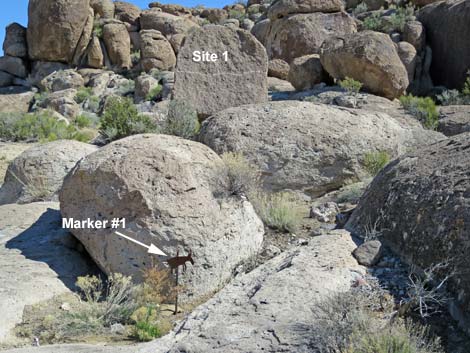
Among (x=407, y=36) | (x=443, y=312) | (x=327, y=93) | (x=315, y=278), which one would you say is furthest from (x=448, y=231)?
(x=407, y=36)

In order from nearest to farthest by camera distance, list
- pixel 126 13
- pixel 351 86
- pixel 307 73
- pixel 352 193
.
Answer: pixel 352 193 → pixel 351 86 → pixel 307 73 → pixel 126 13

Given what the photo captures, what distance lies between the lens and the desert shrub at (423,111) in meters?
12.6

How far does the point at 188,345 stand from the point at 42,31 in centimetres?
2785

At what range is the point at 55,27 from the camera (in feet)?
94.5

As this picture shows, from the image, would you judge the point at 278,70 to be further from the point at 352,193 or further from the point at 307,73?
the point at 352,193

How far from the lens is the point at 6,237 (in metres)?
7.00

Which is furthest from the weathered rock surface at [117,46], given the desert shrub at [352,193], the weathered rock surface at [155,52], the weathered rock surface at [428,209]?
the weathered rock surface at [428,209]

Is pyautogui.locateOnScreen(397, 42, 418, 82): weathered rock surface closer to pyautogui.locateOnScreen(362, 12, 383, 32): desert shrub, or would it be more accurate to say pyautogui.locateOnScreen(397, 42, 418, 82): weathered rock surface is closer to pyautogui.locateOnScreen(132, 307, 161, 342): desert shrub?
pyautogui.locateOnScreen(362, 12, 383, 32): desert shrub

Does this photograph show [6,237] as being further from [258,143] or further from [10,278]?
[258,143]

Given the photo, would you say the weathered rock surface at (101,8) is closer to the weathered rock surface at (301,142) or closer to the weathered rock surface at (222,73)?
the weathered rock surface at (222,73)

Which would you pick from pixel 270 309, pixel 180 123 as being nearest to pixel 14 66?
pixel 180 123

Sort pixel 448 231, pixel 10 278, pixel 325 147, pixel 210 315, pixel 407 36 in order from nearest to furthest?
pixel 448 231 < pixel 210 315 < pixel 10 278 < pixel 325 147 < pixel 407 36

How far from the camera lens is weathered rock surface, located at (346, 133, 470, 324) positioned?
422cm

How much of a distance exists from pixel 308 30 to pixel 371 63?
6859mm
